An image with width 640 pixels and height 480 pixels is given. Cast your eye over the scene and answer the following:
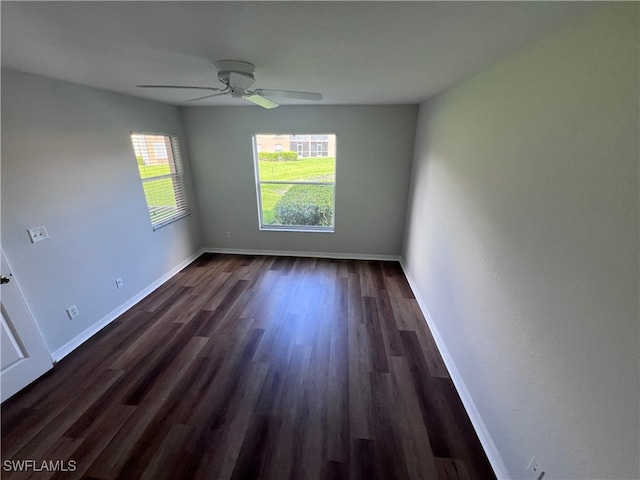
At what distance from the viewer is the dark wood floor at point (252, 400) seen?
4.84 ft

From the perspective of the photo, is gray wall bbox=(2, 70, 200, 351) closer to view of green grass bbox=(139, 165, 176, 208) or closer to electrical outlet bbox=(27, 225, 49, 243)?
electrical outlet bbox=(27, 225, 49, 243)

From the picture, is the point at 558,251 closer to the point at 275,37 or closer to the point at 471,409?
the point at 471,409

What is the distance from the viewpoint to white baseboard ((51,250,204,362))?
87.0 inches

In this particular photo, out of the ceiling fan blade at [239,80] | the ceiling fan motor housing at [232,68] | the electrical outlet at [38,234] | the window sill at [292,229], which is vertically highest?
the ceiling fan motor housing at [232,68]

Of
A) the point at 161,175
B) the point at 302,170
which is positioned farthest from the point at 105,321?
the point at 302,170

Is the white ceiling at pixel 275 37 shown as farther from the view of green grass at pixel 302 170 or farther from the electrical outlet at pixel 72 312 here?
the electrical outlet at pixel 72 312

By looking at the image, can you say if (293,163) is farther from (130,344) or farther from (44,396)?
(44,396)

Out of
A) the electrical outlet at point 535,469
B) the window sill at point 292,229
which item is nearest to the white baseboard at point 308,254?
the window sill at point 292,229

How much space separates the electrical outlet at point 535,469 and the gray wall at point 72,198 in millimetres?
3426

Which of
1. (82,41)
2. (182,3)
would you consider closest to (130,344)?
(82,41)

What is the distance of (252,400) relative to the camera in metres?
1.84

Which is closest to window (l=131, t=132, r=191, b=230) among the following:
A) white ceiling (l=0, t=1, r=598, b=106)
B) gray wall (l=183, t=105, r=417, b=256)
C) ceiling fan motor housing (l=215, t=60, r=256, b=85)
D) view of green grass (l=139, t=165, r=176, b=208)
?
view of green grass (l=139, t=165, r=176, b=208)

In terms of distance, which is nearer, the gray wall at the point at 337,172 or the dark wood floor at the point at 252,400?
the dark wood floor at the point at 252,400

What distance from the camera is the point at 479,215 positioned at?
170cm
